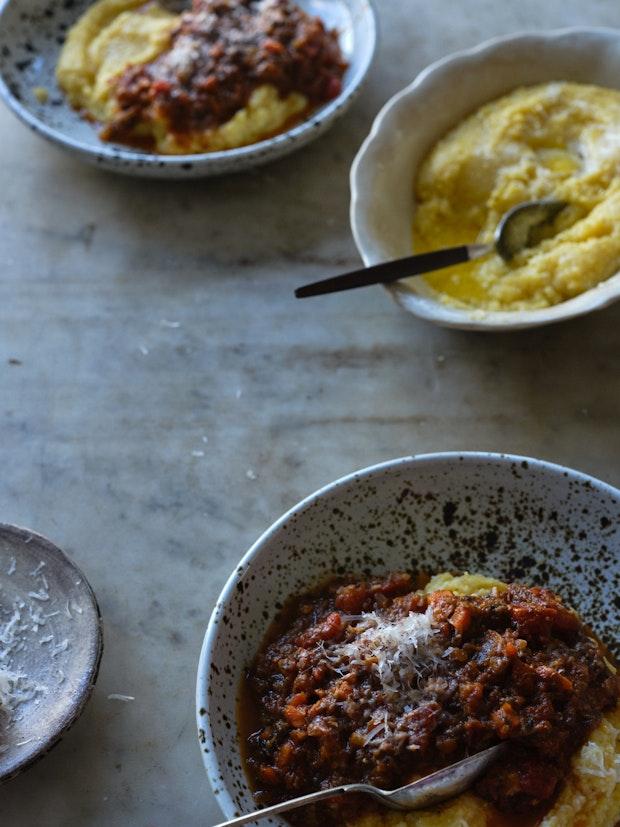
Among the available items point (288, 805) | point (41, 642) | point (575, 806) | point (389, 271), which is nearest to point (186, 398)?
point (389, 271)

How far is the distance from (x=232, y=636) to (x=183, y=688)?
270 mm

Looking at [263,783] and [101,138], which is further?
[101,138]

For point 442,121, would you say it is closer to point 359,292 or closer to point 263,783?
point 359,292

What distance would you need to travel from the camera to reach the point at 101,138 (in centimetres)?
311

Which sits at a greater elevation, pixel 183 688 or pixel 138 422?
pixel 138 422

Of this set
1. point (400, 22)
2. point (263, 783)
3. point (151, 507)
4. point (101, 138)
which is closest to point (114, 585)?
point (151, 507)

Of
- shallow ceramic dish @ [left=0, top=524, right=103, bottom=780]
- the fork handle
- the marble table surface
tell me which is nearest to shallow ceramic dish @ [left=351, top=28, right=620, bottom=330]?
the marble table surface

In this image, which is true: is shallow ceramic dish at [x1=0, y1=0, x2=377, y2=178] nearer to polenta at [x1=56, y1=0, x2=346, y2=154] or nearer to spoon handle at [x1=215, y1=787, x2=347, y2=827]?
polenta at [x1=56, y1=0, x2=346, y2=154]

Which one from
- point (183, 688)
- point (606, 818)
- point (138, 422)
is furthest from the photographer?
point (138, 422)

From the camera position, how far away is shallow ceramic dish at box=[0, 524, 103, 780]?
1979mm

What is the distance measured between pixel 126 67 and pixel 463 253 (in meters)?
1.41

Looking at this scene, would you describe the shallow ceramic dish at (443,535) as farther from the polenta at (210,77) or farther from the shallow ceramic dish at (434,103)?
the polenta at (210,77)

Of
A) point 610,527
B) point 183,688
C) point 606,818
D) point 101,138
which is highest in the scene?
point 101,138

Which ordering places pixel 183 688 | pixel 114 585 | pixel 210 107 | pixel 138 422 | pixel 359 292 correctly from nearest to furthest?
pixel 183 688 < pixel 114 585 < pixel 138 422 < pixel 359 292 < pixel 210 107
